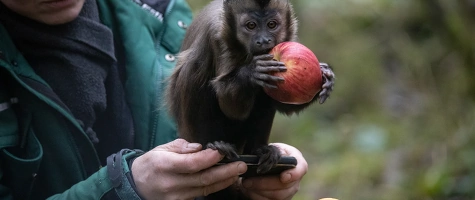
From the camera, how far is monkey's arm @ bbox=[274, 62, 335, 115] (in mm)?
1733

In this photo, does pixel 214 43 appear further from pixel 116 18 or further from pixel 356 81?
pixel 356 81

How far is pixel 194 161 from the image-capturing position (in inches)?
62.1

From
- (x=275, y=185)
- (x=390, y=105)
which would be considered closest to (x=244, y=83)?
(x=275, y=185)

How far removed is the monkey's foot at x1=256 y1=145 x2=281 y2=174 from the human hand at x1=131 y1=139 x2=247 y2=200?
117mm

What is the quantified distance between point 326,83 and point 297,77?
142mm

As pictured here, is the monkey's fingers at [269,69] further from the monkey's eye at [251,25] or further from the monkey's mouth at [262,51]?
the monkey's eye at [251,25]

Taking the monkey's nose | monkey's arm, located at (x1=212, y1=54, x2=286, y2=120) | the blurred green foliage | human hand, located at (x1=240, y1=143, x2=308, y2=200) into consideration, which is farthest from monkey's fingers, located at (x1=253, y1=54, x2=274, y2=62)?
the blurred green foliage

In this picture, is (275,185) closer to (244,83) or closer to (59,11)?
(244,83)

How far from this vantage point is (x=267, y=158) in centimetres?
178

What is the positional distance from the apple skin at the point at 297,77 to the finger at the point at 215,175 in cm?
22

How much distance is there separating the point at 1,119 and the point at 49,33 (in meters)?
0.33

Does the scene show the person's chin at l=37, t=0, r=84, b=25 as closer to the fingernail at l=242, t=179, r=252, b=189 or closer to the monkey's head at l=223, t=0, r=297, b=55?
the monkey's head at l=223, t=0, r=297, b=55

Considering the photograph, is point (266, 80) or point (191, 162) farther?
point (266, 80)

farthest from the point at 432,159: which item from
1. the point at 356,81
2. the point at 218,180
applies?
the point at 218,180
